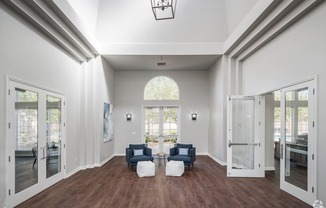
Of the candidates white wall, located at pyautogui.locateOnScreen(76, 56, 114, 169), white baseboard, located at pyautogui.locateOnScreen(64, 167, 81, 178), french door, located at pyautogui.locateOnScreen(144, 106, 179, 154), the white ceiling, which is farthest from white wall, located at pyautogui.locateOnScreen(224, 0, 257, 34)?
white baseboard, located at pyautogui.locateOnScreen(64, 167, 81, 178)

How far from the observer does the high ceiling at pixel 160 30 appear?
7645 millimetres

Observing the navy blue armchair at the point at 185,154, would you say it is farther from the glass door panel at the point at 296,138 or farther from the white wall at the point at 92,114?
the glass door panel at the point at 296,138

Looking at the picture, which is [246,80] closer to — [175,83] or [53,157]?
[175,83]

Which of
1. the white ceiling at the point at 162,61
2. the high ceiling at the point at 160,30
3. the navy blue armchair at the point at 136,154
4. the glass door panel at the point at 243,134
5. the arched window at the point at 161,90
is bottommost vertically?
the navy blue armchair at the point at 136,154

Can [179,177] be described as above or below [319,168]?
below

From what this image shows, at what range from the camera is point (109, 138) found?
918 cm

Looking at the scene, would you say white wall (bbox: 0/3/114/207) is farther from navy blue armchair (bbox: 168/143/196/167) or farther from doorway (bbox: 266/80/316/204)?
doorway (bbox: 266/80/316/204)

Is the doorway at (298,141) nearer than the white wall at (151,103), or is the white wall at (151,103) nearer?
the doorway at (298,141)

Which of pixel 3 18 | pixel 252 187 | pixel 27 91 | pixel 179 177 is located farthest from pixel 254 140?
pixel 3 18

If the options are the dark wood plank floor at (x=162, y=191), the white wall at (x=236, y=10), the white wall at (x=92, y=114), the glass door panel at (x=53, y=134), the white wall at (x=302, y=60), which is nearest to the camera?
the white wall at (x=302, y=60)

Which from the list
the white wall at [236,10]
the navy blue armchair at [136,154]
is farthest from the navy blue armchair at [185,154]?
the white wall at [236,10]

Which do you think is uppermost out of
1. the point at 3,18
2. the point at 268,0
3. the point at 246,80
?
the point at 268,0

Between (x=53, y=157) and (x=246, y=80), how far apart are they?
643cm

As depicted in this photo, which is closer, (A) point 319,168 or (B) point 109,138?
(A) point 319,168
